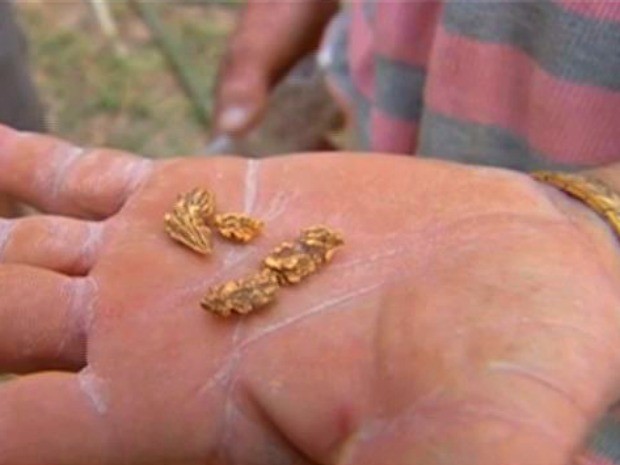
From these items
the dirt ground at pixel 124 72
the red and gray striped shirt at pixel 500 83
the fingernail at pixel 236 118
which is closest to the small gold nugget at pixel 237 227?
the red and gray striped shirt at pixel 500 83

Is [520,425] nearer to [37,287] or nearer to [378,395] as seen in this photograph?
[378,395]

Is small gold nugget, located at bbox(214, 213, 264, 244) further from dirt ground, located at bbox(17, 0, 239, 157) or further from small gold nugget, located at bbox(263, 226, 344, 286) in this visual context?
dirt ground, located at bbox(17, 0, 239, 157)

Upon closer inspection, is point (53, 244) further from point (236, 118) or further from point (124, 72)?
point (124, 72)

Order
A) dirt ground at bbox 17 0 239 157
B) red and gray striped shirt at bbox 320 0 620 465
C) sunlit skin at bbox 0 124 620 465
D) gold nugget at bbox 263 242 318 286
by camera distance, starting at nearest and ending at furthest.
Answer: sunlit skin at bbox 0 124 620 465, gold nugget at bbox 263 242 318 286, red and gray striped shirt at bbox 320 0 620 465, dirt ground at bbox 17 0 239 157

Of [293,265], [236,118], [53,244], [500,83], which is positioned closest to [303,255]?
[293,265]

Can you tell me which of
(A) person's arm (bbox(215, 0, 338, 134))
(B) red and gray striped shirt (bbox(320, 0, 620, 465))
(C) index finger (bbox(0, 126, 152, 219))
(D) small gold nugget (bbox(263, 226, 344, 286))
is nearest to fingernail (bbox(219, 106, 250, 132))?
(A) person's arm (bbox(215, 0, 338, 134))

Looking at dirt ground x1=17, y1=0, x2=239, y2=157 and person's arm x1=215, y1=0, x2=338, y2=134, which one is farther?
dirt ground x1=17, y1=0, x2=239, y2=157

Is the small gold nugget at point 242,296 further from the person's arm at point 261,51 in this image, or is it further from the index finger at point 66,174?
the person's arm at point 261,51
